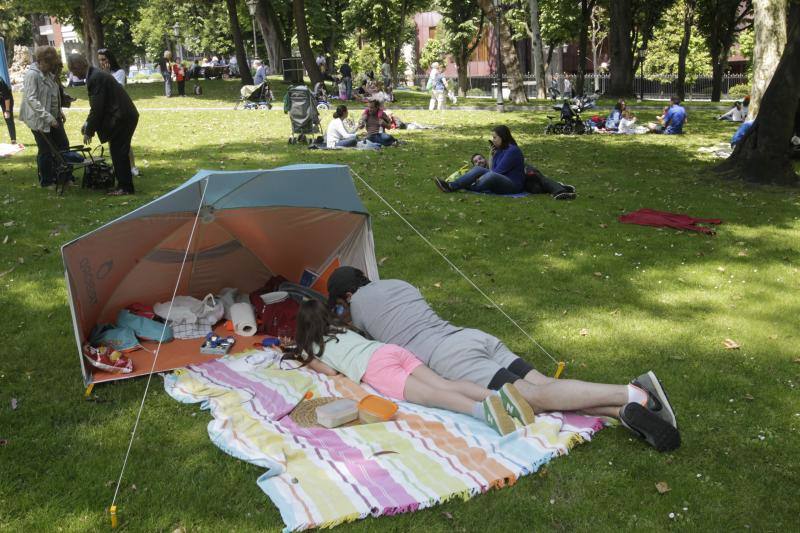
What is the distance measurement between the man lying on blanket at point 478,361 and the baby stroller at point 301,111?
1077cm

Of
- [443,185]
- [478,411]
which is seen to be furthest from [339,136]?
[478,411]

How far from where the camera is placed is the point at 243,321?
620 centimetres

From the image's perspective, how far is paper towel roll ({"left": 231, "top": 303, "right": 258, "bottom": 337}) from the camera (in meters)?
6.19

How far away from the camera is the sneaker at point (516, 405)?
14.3 feet

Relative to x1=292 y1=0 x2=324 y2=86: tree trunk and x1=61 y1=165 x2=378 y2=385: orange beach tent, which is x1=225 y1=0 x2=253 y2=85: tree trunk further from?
x1=61 y1=165 x2=378 y2=385: orange beach tent

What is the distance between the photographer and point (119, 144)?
32.8 ft

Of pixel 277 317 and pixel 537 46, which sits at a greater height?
pixel 537 46

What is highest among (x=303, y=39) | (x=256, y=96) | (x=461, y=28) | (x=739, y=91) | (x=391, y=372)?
(x=461, y=28)

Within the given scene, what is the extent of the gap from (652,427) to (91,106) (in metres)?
8.50

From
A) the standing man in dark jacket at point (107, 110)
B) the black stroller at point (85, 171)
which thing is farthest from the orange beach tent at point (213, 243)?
the black stroller at point (85, 171)

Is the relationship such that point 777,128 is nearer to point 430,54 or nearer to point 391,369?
point 391,369

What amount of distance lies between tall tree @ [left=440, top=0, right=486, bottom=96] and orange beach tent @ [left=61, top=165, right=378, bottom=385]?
115ft

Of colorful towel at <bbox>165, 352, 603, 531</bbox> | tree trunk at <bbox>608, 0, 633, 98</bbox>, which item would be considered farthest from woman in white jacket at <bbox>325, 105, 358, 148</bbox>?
tree trunk at <bbox>608, 0, 633, 98</bbox>

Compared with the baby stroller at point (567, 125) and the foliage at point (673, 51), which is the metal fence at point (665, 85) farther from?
the baby stroller at point (567, 125)
